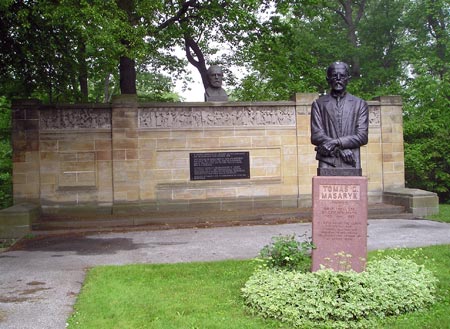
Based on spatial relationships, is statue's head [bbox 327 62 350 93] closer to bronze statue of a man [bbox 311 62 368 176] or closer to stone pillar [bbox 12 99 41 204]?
bronze statue of a man [bbox 311 62 368 176]

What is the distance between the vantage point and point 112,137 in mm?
13336

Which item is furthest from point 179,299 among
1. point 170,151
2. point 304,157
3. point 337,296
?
point 304,157

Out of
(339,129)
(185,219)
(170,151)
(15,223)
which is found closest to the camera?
(339,129)

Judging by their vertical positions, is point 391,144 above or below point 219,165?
above

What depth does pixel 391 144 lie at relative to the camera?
1467 centimetres

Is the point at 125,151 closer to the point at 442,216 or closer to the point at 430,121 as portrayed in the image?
the point at 442,216

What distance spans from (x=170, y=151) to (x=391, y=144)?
7.04 m

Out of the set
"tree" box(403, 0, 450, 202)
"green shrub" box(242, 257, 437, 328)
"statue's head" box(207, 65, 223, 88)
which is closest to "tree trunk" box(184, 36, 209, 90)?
"statue's head" box(207, 65, 223, 88)

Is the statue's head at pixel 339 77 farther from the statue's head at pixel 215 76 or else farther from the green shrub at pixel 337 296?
the statue's head at pixel 215 76

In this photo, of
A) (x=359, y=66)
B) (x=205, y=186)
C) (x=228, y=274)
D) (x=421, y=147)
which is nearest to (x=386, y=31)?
(x=359, y=66)

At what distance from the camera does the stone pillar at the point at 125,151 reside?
13.3m

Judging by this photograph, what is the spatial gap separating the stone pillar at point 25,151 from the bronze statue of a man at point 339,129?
30.2ft

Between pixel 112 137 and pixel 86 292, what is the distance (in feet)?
25.7

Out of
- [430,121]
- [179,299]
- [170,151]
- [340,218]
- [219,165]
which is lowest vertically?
[179,299]
